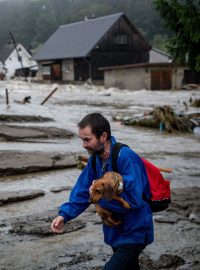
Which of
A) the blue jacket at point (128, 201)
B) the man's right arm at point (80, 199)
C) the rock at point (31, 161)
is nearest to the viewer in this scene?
the blue jacket at point (128, 201)

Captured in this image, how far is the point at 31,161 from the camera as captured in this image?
348 inches

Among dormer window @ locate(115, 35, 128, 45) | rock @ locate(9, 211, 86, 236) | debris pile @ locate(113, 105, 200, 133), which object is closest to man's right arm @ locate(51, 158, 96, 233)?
rock @ locate(9, 211, 86, 236)

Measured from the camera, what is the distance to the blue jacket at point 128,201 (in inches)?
112

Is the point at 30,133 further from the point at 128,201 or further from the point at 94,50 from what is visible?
the point at 94,50

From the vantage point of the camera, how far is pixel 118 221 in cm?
297

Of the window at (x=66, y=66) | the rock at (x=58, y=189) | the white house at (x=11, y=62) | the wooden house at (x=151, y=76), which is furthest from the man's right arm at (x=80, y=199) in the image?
the white house at (x=11, y=62)

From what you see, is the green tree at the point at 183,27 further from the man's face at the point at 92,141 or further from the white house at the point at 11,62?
the white house at the point at 11,62

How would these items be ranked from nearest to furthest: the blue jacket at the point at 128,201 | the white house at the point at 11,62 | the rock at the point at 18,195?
1. the blue jacket at the point at 128,201
2. the rock at the point at 18,195
3. the white house at the point at 11,62

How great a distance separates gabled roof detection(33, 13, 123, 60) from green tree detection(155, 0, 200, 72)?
1493 inches

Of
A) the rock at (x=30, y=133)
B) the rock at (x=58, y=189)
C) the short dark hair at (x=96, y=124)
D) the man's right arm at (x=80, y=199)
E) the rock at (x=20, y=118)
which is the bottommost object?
the rock at (x=58, y=189)

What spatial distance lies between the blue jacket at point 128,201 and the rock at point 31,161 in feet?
17.2

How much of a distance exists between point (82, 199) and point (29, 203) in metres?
3.49

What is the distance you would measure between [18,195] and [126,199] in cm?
407

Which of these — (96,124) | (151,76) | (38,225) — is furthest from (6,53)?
(96,124)
